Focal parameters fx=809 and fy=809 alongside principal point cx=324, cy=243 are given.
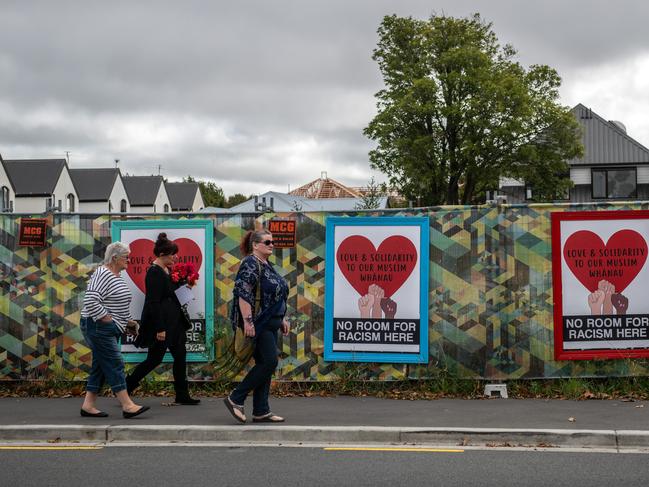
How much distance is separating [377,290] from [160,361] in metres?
2.65

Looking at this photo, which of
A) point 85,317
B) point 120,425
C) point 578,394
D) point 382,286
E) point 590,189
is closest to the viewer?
point 120,425

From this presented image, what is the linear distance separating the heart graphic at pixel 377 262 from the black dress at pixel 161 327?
209 cm

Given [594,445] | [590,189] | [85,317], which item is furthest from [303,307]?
[590,189]

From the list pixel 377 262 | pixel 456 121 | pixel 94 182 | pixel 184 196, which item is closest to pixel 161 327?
pixel 377 262

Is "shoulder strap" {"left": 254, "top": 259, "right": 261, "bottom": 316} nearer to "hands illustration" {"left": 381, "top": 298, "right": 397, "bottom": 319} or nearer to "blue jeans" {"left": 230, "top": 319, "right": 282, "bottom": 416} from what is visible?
"blue jeans" {"left": 230, "top": 319, "right": 282, "bottom": 416}

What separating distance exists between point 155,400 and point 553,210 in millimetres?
5102

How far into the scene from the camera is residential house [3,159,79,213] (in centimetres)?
7712

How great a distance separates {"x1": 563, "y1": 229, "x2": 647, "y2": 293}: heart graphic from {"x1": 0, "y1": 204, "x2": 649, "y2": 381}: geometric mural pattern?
0.97 ft

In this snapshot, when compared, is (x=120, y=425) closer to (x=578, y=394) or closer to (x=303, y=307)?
(x=303, y=307)

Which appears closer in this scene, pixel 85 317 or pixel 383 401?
pixel 85 317

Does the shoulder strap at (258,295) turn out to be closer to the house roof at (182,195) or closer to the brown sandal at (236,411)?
the brown sandal at (236,411)

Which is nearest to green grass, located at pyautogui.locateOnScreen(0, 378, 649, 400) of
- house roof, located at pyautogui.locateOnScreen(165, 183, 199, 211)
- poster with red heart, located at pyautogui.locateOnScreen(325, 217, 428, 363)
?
poster with red heart, located at pyautogui.locateOnScreen(325, 217, 428, 363)

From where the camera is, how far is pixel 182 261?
32.5ft

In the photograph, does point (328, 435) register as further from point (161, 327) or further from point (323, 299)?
point (323, 299)
